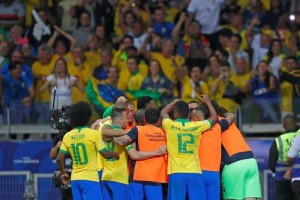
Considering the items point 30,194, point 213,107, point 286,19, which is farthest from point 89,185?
point 286,19

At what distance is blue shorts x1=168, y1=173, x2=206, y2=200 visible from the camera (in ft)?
61.2

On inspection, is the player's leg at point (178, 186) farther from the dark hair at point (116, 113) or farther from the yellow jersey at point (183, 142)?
the dark hair at point (116, 113)

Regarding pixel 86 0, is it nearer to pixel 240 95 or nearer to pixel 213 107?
pixel 240 95

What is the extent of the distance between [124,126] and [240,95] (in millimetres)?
5240

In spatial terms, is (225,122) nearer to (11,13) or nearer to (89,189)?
(89,189)

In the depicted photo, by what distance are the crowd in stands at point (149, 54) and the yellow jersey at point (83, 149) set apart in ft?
13.1

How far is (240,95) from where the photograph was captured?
23.7 metres

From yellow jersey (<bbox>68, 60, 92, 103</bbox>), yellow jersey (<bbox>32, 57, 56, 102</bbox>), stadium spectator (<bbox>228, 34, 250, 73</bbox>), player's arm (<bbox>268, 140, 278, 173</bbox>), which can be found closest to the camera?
player's arm (<bbox>268, 140, 278, 173</bbox>)

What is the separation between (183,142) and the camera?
1866 centimetres

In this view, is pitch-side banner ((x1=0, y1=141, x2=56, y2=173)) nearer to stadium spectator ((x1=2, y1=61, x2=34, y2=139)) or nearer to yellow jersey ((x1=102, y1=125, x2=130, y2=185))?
stadium spectator ((x1=2, y1=61, x2=34, y2=139))

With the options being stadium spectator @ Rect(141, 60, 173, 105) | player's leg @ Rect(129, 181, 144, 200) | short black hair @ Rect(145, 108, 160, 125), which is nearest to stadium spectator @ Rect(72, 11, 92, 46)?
stadium spectator @ Rect(141, 60, 173, 105)

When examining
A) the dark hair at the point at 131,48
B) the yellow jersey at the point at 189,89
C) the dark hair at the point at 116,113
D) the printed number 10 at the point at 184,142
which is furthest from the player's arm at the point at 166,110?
the dark hair at the point at 131,48

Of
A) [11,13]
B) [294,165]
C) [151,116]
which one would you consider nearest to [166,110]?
[151,116]

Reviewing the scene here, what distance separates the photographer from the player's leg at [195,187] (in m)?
18.7
